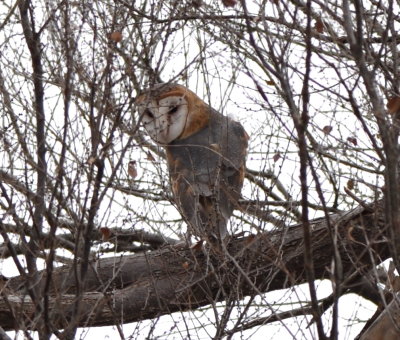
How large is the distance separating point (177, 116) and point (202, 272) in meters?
1.67

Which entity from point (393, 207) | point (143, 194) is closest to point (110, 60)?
point (393, 207)

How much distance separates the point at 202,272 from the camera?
598 centimetres

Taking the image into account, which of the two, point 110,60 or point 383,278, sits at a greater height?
point 110,60

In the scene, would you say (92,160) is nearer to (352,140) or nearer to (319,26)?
(319,26)

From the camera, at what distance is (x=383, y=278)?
5410 millimetres

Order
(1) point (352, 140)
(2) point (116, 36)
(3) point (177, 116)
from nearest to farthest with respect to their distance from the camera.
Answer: (2) point (116, 36) → (1) point (352, 140) → (3) point (177, 116)

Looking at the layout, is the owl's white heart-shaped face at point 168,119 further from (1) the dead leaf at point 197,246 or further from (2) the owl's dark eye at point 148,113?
(1) the dead leaf at point 197,246

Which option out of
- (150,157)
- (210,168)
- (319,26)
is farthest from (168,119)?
(319,26)

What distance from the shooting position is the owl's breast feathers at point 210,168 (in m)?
6.21

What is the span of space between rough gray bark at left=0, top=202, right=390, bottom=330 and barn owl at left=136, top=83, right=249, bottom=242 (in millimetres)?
230

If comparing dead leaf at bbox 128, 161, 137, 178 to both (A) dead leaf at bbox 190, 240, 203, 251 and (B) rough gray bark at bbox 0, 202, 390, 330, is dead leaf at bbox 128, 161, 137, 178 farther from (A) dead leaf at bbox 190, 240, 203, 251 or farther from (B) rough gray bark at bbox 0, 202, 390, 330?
(A) dead leaf at bbox 190, 240, 203, 251

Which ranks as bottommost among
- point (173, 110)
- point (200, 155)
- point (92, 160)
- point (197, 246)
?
point (197, 246)

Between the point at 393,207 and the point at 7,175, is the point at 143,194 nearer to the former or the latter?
the point at 7,175

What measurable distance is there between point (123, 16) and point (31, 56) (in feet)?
2.03
